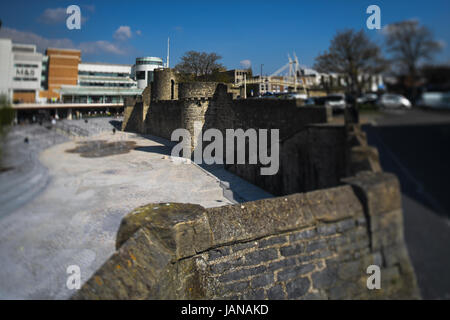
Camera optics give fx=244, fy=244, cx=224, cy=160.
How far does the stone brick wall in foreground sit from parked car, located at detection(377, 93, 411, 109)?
0.50 meters

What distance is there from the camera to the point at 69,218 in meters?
4.74

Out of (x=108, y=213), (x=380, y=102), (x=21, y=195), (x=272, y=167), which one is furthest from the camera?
(x=272, y=167)

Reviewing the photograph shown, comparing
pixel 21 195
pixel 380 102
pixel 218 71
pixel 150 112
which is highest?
pixel 218 71

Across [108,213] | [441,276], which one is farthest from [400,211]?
[108,213]

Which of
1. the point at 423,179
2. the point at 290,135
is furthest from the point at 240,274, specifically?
the point at 290,135

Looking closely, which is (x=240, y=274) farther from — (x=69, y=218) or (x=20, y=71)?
(x=69, y=218)

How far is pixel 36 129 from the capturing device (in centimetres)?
185

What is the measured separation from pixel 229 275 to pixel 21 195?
1983mm

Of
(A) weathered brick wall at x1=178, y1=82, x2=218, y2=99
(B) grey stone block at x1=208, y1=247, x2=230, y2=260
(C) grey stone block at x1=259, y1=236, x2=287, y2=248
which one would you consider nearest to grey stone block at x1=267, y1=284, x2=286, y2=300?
(C) grey stone block at x1=259, y1=236, x2=287, y2=248

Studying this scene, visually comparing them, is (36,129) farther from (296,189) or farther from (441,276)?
(296,189)

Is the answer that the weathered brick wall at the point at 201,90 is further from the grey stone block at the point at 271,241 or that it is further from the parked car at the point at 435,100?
the parked car at the point at 435,100

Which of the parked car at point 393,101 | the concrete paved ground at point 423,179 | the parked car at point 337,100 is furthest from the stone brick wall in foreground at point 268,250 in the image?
the parked car at point 337,100

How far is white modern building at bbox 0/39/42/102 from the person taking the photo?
56.7 inches
